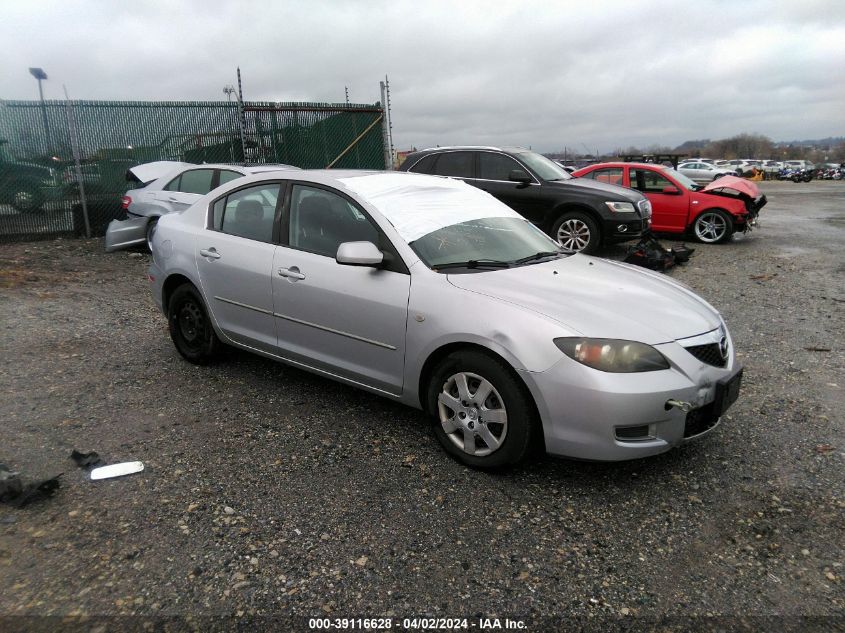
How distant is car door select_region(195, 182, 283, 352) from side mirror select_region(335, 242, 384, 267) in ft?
2.75

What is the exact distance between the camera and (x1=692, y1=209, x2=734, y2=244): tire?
11.1 m

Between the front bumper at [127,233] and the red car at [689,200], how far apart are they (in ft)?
25.2

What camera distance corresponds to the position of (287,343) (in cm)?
410

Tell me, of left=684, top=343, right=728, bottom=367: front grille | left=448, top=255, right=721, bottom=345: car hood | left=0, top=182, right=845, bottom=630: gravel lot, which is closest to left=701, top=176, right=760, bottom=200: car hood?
left=0, top=182, right=845, bottom=630: gravel lot

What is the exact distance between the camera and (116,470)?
3.30 m

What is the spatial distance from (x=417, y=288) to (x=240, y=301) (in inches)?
61.0

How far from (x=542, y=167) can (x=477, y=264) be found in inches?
275

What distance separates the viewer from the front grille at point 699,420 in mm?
3071

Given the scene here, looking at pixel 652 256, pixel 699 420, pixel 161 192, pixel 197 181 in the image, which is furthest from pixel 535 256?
pixel 161 192

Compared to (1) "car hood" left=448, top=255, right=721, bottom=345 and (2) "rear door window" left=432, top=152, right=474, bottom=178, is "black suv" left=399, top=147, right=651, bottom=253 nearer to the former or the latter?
(2) "rear door window" left=432, top=152, right=474, bottom=178

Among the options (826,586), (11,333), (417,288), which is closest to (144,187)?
(11,333)

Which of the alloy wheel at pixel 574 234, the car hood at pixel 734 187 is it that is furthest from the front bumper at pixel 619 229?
the car hood at pixel 734 187

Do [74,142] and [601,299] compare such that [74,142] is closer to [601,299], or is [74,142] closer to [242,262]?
[242,262]

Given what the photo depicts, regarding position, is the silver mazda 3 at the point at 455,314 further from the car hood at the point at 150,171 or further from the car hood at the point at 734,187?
the car hood at the point at 734,187
